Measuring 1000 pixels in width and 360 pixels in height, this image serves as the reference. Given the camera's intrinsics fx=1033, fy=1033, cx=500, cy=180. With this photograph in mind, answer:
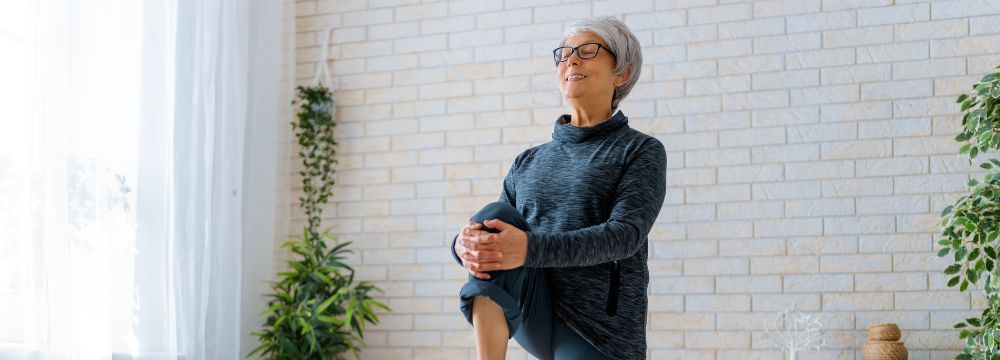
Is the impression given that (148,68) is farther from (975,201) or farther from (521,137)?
(975,201)

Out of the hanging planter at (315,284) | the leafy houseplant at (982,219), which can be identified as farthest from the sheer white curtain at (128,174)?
the leafy houseplant at (982,219)

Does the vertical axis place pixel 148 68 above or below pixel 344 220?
above

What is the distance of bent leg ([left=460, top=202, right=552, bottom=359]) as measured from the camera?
6.33 ft

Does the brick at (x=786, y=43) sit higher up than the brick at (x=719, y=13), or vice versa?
the brick at (x=719, y=13)

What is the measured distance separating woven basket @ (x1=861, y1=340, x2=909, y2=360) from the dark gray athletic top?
129 cm

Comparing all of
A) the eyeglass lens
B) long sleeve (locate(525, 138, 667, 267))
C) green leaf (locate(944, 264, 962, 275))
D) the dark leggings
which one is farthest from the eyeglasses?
green leaf (locate(944, 264, 962, 275))

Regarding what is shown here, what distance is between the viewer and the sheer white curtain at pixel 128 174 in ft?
9.33

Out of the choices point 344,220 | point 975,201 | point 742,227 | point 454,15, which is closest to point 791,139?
point 742,227

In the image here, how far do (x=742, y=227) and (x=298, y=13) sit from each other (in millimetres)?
2059

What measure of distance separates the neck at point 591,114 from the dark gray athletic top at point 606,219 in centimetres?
4

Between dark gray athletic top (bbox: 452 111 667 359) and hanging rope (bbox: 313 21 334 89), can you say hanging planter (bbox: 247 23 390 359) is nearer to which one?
hanging rope (bbox: 313 21 334 89)

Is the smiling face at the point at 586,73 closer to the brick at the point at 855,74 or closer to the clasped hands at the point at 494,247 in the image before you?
the clasped hands at the point at 494,247

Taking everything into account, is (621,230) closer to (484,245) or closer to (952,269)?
(484,245)

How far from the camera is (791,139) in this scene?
11.7ft
